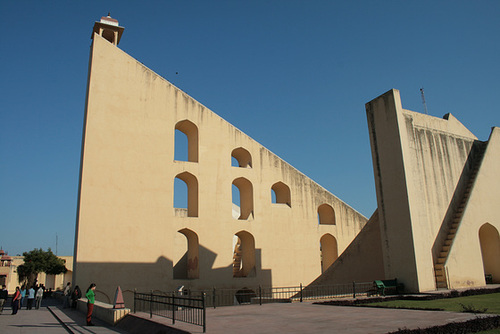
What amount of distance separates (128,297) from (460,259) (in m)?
11.5

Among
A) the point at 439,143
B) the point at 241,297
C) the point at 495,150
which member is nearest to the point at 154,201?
the point at 241,297

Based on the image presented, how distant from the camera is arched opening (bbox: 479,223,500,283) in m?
15.6

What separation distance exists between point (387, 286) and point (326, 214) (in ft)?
26.0

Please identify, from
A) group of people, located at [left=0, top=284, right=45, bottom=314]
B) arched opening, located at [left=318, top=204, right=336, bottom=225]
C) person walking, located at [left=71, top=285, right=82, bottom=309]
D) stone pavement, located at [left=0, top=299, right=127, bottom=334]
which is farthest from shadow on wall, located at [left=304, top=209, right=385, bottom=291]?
group of people, located at [left=0, top=284, right=45, bottom=314]

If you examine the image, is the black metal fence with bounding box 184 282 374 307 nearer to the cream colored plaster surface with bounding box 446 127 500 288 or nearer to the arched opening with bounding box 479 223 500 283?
the cream colored plaster surface with bounding box 446 127 500 288

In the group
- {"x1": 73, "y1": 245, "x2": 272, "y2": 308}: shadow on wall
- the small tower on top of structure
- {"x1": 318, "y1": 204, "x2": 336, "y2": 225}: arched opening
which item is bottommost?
{"x1": 73, "y1": 245, "x2": 272, "y2": 308}: shadow on wall

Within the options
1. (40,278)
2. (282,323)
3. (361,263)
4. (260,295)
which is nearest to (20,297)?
(260,295)

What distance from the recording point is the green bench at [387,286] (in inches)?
487

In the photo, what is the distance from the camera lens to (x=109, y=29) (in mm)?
17453

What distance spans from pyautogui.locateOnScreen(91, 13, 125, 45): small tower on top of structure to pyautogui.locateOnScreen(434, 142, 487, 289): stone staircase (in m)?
15.2

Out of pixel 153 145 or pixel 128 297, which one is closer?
pixel 128 297

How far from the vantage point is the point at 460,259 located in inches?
533

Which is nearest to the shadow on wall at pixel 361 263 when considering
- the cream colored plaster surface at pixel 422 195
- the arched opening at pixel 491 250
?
the cream colored plaster surface at pixel 422 195

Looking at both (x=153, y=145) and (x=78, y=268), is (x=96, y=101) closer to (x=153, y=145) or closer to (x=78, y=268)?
(x=153, y=145)
